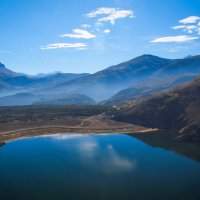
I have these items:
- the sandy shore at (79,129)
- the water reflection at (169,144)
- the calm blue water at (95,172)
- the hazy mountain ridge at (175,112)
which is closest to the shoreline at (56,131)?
the sandy shore at (79,129)

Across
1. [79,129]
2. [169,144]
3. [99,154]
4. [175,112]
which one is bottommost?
[169,144]

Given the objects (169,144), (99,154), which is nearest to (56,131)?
(99,154)

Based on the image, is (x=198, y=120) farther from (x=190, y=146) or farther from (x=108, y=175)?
(x=108, y=175)

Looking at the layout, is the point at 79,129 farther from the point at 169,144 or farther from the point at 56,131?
the point at 169,144

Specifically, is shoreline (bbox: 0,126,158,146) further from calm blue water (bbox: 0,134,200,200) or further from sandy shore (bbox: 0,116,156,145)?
calm blue water (bbox: 0,134,200,200)

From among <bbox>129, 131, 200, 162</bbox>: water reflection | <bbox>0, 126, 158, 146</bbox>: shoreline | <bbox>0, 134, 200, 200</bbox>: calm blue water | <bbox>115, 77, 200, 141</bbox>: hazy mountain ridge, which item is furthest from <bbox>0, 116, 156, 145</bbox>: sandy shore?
<bbox>0, 134, 200, 200</bbox>: calm blue water

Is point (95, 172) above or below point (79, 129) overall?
below

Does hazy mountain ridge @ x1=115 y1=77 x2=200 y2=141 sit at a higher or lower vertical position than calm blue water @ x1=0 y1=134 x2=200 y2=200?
higher

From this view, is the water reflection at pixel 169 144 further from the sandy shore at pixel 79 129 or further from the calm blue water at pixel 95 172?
the sandy shore at pixel 79 129

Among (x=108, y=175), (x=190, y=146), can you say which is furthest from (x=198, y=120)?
(x=108, y=175)
